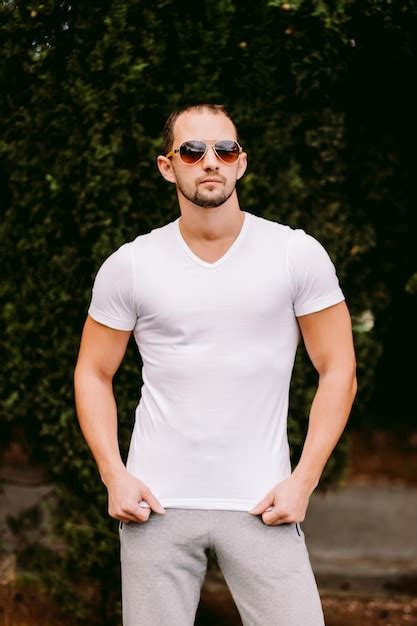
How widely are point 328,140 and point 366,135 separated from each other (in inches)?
→ 13.8

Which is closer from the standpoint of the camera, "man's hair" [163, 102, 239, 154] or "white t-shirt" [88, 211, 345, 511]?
"white t-shirt" [88, 211, 345, 511]

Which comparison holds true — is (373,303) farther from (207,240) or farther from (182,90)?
(207,240)

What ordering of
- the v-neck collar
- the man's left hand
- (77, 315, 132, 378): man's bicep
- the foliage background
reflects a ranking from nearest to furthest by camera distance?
the man's left hand → the v-neck collar → (77, 315, 132, 378): man's bicep → the foliage background

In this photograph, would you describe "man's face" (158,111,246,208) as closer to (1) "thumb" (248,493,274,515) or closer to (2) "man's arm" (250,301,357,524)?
(2) "man's arm" (250,301,357,524)

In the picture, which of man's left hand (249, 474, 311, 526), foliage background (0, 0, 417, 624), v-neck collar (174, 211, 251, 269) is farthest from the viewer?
foliage background (0, 0, 417, 624)

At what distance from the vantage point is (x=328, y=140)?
415cm

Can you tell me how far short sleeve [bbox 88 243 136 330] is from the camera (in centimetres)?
287

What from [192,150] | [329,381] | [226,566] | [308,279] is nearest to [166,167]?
[192,150]

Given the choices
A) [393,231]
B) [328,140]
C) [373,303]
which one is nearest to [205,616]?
[373,303]

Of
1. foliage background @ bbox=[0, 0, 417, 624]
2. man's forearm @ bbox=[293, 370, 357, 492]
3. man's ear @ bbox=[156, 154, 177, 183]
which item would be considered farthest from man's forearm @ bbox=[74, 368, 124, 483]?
foliage background @ bbox=[0, 0, 417, 624]

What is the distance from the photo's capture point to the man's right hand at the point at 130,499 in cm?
274

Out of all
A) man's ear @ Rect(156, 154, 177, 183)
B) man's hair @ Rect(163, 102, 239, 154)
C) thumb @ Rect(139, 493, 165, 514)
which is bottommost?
thumb @ Rect(139, 493, 165, 514)

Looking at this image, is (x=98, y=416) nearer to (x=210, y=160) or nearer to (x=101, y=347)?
(x=101, y=347)

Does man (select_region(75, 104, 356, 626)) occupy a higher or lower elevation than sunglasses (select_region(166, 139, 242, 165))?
lower
